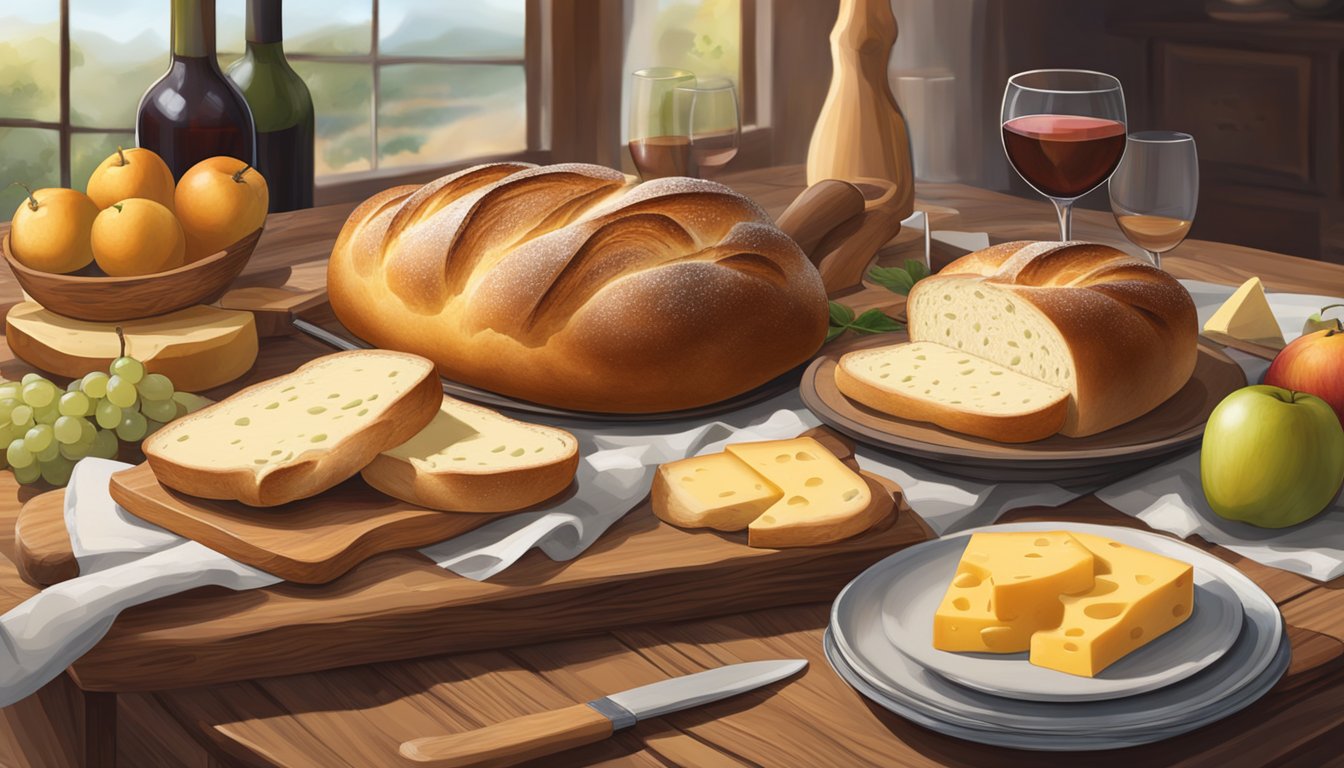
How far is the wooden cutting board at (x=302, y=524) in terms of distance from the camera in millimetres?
1108

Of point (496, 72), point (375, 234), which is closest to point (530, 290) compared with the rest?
point (375, 234)

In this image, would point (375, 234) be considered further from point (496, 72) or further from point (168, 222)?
point (496, 72)

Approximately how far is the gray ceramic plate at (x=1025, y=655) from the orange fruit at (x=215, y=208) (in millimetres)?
944

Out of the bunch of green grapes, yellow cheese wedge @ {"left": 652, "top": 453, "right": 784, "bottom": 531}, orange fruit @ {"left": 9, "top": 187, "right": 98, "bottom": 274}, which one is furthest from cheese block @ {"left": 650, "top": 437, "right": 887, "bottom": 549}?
orange fruit @ {"left": 9, "top": 187, "right": 98, "bottom": 274}

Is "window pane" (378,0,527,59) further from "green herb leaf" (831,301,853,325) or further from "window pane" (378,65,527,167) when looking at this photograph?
"green herb leaf" (831,301,853,325)

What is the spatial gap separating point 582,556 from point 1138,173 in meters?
0.93

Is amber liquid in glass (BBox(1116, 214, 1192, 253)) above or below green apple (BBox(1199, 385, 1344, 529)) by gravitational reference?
above

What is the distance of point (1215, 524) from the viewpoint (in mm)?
1237

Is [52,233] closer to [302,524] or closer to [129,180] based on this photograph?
[129,180]

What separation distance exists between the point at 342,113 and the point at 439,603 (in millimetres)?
3347

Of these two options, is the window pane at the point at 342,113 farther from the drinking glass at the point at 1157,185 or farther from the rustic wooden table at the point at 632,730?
the rustic wooden table at the point at 632,730

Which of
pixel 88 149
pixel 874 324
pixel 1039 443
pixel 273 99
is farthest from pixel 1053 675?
pixel 88 149

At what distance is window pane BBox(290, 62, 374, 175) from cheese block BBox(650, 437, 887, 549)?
3165 mm

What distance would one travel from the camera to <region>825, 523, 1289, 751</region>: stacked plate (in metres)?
0.90
